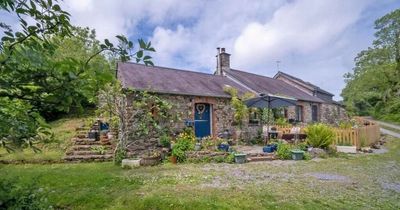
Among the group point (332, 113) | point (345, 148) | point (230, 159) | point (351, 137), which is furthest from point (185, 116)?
point (332, 113)

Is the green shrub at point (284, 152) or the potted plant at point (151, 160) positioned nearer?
the potted plant at point (151, 160)

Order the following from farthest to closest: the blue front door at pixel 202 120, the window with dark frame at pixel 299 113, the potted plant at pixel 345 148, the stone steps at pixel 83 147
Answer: the window with dark frame at pixel 299 113
the blue front door at pixel 202 120
the potted plant at pixel 345 148
the stone steps at pixel 83 147

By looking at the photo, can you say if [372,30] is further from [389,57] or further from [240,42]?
[240,42]

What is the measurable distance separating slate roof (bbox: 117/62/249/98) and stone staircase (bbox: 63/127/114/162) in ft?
8.49

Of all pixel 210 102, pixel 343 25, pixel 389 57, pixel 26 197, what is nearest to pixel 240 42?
pixel 343 25

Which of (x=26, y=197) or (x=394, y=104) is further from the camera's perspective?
(x=394, y=104)

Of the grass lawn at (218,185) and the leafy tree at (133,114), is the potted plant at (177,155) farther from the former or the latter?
the leafy tree at (133,114)

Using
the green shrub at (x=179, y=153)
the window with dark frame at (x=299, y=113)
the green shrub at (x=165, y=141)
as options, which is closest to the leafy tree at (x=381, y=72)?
the window with dark frame at (x=299, y=113)

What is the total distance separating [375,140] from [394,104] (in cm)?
2067

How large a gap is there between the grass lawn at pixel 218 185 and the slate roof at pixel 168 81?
4177 millimetres

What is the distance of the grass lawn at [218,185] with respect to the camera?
5.04 metres

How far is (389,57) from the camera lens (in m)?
33.0

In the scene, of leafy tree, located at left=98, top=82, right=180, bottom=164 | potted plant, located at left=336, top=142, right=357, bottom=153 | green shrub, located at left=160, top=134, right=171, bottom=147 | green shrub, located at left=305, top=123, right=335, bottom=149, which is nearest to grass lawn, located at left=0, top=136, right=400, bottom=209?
leafy tree, located at left=98, top=82, right=180, bottom=164

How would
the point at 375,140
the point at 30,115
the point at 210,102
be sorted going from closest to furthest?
the point at 30,115 < the point at 210,102 < the point at 375,140
